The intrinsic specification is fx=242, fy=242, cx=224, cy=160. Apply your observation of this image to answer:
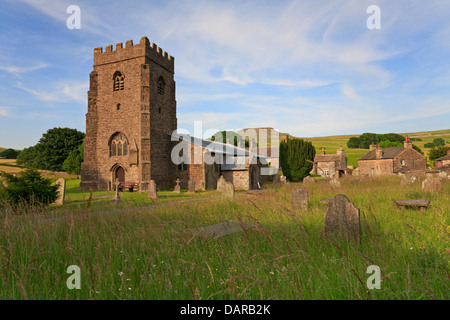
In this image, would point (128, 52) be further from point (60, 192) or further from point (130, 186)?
point (60, 192)

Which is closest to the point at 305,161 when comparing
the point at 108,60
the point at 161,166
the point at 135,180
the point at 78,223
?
the point at 161,166

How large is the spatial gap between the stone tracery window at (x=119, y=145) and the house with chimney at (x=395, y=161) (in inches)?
1500

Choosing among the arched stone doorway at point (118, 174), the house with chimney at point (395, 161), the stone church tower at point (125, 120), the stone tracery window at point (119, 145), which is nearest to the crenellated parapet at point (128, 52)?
the stone church tower at point (125, 120)

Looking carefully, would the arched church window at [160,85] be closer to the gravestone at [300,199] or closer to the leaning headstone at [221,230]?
the gravestone at [300,199]

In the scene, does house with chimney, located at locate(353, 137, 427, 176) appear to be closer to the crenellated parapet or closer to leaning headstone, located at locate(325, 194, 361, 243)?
the crenellated parapet

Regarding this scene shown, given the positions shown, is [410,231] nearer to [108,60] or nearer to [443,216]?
[443,216]

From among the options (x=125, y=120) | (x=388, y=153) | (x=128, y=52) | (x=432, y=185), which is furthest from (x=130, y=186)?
(x=388, y=153)

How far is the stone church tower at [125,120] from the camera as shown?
23.2 meters

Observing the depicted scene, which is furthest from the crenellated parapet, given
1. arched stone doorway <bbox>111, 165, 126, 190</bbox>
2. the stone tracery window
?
arched stone doorway <bbox>111, 165, 126, 190</bbox>

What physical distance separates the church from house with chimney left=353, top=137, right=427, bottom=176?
31.2 meters

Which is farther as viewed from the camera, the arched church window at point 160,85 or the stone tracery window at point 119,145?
the arched church window at point 160,85

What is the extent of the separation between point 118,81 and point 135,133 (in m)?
5.92

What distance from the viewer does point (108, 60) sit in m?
24.5

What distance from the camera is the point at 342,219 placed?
472cm
